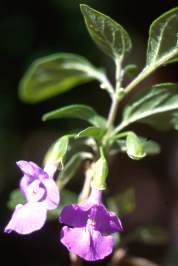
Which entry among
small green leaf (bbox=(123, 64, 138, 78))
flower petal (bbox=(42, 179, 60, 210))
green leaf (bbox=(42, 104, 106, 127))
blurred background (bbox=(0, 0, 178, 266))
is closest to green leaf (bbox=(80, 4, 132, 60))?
small green leaf (bbox=(123, 64, 138, 78))

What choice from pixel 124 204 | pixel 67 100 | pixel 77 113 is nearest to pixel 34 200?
pixel 77 113

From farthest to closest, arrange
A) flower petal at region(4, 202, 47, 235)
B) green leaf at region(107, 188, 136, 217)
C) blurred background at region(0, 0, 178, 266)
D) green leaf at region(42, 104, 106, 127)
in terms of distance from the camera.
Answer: blurred background at region(0, 0, 178, 266), green leaf at region(107, 188, 136, 217), green leaf at region(42, 104, 106, 127), flower petal at region(4, 202, 47, 235)

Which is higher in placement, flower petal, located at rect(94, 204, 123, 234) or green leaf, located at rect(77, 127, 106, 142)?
green leaf, located at rect(77, 127, 106, 142)

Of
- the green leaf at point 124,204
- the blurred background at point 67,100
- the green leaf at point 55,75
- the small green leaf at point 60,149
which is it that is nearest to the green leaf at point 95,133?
the small green leaf at point 60,149

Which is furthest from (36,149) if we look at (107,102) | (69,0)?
(69,0)

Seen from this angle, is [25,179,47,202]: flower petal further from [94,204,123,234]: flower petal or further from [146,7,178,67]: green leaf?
[146,7,178,67]: green leaf

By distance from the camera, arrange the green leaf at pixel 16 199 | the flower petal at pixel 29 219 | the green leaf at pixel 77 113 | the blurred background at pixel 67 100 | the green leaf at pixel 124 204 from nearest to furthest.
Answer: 1. the flower petal at pixel 29 219
2. the green leaf at pixel 77 113
3. the green leaf at pixel 16 199
4. the green leaf at pixel 124 204
5. the blurred background at pixel 67 100

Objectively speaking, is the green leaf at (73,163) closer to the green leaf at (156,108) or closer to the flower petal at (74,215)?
the green leaf at (156,108)
